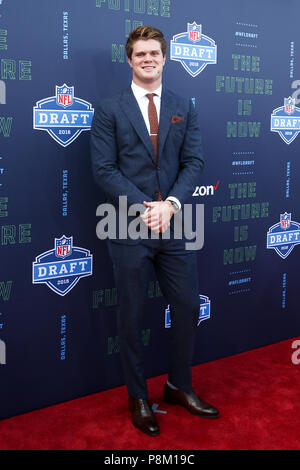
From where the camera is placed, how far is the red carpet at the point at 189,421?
7.42 feet


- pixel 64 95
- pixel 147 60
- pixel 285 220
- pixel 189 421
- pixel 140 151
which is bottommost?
pixel 189 421

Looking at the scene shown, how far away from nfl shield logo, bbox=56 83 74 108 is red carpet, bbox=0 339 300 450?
4.72ft

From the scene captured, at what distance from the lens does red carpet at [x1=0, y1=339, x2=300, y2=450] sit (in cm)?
226

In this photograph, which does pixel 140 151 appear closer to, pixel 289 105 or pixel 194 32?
pixel 194 32

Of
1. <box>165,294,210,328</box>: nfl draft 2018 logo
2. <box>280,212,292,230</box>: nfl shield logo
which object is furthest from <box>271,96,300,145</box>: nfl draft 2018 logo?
<box>165,294,210,328</box>: nfl draft 2018 logo

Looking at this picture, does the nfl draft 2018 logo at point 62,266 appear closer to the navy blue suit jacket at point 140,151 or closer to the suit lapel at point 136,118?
the navy blue suit jacket at point 140,151

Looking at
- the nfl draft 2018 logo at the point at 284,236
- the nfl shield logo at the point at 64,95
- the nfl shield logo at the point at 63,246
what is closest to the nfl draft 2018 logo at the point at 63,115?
the nfl shield logo at the point at 64,95

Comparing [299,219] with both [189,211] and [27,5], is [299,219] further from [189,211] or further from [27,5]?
[27,5]

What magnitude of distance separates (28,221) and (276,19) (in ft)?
6.24

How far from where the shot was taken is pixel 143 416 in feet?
7.80

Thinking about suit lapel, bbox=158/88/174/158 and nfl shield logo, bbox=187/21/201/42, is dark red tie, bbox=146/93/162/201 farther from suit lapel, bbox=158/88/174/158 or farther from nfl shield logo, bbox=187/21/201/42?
nfl shield logo, bbox=187/21/201/42

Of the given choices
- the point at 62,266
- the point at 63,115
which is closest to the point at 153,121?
the point at 63,115

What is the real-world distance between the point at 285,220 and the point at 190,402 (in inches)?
55.7
